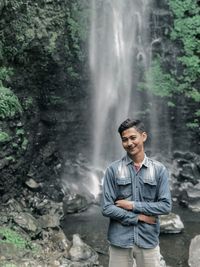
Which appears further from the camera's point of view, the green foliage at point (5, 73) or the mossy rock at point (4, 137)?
the green foliage at point (5, 73)

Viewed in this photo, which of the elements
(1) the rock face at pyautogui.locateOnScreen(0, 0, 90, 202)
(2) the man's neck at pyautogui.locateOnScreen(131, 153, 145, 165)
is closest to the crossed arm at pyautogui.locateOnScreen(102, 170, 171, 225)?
(2) the man's neck at pyautogui.locateOnScreen(131, 153, 145, 165)

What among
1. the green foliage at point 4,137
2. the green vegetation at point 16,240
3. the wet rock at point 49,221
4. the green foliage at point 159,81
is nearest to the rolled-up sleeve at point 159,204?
the green vegetation at point 16,240

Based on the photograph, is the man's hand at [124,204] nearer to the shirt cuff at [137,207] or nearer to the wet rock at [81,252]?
the shirt cuff at [137,207]

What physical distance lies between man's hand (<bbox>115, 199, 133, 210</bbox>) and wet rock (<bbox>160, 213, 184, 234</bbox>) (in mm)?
6227

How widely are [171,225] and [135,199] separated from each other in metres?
6.30

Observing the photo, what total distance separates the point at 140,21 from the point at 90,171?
5.90 meters

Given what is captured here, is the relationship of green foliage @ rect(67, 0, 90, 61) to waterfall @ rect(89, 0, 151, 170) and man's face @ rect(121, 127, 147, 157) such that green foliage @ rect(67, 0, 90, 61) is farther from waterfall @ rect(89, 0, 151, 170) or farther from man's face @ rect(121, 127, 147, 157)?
man's face @ rect(121, 127, 147, 157)

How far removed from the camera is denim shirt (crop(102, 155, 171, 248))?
14.1 ft

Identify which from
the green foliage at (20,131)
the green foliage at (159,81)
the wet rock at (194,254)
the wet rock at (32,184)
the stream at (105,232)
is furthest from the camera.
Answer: the green foliage at (159,81)

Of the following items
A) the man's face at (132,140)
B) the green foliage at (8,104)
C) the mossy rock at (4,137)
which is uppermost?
the green foliage at (8,104)

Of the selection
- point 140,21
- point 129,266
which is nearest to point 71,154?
point 140,21

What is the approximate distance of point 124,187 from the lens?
4410mm

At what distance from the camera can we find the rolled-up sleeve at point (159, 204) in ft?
14.1

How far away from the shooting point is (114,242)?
4.38 m
